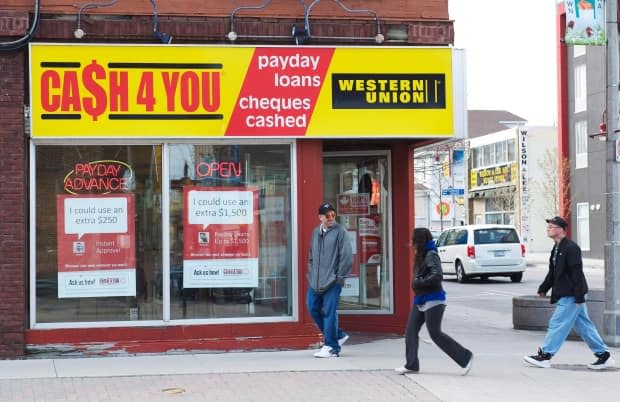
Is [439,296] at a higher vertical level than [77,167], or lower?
lower

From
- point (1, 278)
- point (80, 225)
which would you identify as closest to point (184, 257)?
point (80, 225)

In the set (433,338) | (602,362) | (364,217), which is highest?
(364,217)

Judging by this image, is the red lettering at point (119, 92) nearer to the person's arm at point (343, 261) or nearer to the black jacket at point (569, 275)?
the person's arm at point (343, 261)

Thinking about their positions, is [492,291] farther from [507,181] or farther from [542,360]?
[507,181]

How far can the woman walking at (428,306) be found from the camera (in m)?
9.51

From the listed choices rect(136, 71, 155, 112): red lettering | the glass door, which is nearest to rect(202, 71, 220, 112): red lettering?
rect(136, 71, 155, 112): red lettering

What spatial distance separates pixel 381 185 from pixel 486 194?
5029cm

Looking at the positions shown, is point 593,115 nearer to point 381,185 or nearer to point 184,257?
point 381,185

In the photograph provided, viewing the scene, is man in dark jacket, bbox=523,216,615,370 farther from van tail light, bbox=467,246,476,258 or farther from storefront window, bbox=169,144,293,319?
van tail light, bbox=467,246,476,258

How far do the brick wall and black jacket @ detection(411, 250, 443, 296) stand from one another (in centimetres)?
466

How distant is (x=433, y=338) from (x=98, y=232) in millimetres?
4337

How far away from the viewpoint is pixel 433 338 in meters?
9.60

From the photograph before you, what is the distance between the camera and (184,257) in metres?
11.3

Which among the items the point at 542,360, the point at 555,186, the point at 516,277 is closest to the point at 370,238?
the point at 542,360
